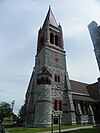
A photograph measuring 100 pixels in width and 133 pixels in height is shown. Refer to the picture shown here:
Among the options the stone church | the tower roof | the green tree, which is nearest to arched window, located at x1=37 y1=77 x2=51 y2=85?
the stone church

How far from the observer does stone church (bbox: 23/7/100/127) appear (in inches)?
1049

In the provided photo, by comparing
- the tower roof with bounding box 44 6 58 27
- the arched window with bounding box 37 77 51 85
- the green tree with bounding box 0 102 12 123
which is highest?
the tower roof with bounding box 44 6 58 27

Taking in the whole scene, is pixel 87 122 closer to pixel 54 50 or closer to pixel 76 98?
pixel 76 98

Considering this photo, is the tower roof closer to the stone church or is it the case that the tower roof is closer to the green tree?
the stone church

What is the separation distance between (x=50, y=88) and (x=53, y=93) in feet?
4.02

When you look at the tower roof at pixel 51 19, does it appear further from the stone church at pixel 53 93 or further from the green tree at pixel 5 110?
the green tree at pixel 5 110

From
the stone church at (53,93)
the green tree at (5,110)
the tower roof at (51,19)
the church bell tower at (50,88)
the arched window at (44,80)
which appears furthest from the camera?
the green tree at (5,110)

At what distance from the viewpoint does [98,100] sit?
3725cm

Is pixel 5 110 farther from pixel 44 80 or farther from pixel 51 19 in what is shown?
pixel 51 19

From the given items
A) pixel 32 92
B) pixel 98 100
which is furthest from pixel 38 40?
pixel 98 100

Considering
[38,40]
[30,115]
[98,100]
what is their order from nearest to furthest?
1. [30,115]
2. [98,100]
3. [38,40]

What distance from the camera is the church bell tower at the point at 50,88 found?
26.3 meters

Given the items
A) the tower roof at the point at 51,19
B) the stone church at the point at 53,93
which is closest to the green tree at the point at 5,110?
the stone church at the point at 53,93

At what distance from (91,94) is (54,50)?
16.3 meters
